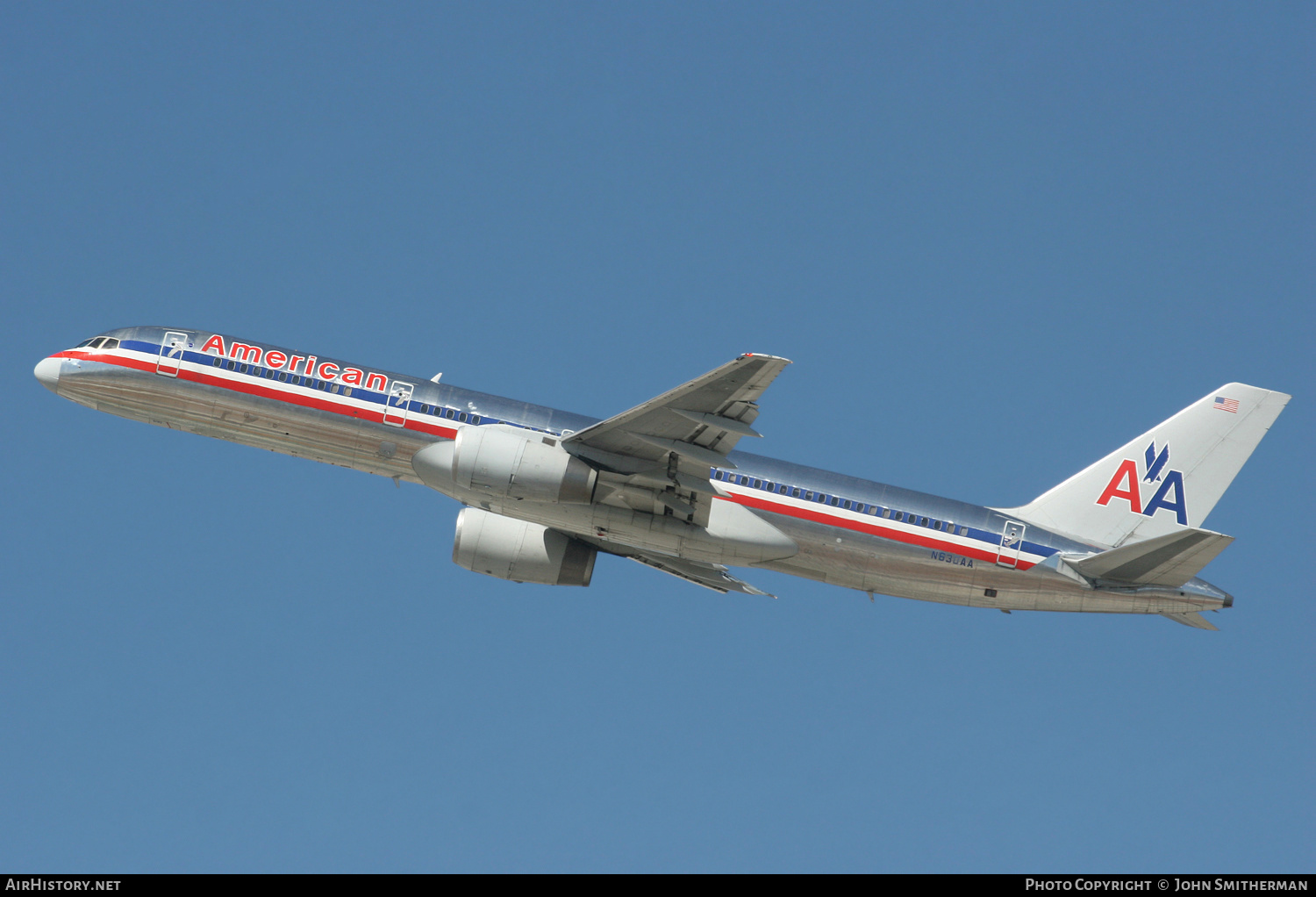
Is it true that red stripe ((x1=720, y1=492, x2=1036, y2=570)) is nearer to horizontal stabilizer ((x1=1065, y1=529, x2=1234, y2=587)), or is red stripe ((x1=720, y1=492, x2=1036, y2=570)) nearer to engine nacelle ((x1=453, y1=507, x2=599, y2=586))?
horizontal stabilizer ((x1=1065, y1=529, x2=1234, y2=587))

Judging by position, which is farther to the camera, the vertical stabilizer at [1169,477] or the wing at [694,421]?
the vertical stabilizer at [1169,477]

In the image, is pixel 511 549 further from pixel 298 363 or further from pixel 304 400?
pixel 298 363

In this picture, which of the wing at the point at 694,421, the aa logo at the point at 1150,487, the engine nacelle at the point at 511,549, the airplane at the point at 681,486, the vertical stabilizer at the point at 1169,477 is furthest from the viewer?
the aa logo at the point at 1150,487

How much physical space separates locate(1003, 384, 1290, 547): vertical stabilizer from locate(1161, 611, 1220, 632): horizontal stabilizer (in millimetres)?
3338

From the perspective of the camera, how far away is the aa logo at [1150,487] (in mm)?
39062

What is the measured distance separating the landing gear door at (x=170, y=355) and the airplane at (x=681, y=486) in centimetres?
5

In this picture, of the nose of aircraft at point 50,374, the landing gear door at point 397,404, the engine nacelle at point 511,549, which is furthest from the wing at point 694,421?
the nose of aircraft at point 50,374

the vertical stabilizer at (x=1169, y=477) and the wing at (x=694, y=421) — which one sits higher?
the vertical stabilizer at (x=1169, y=477)

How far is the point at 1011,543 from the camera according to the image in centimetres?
3666

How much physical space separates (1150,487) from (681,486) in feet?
55.0

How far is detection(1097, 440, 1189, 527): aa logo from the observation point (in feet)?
128

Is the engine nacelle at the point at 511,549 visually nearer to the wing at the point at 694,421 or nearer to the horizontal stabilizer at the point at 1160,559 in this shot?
the wing at the point at 694,421

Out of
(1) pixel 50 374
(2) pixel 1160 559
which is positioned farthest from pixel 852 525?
(1) pixel 50 374

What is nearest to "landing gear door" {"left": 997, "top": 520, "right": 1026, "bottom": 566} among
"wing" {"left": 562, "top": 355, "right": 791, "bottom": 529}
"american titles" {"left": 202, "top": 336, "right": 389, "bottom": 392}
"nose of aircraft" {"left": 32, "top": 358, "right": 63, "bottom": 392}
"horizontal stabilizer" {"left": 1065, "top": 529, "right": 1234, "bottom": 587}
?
"horizontal stabilizer" {"left": 1065, "top": 529, "right": 1234, "bottom": 587}
